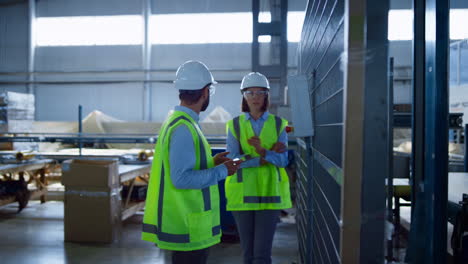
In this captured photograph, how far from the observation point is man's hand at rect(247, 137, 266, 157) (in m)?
2.39

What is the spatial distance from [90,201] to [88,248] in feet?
1.62

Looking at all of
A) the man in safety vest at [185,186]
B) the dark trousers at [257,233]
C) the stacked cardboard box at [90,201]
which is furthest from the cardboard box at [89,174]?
the man in safety vest at [185,186]

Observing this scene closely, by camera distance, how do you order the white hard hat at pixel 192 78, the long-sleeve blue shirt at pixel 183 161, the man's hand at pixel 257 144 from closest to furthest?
the long-sleeve blue shirt at pixel 183 161, the white hard hat at pixel 192 78, the man's hand at pixel 257 144

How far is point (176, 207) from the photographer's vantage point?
175 centimetres

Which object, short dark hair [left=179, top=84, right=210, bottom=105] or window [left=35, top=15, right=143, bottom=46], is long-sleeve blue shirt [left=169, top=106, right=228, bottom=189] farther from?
window [left=35, top=15, right=143, bottom=46]

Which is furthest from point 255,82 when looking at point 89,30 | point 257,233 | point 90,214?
point 89,30

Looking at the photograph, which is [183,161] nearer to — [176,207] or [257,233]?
[176,207]

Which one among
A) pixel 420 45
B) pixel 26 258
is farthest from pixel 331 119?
pixel 26 258

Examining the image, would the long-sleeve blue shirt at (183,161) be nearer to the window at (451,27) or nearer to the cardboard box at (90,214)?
the window at (451,27)

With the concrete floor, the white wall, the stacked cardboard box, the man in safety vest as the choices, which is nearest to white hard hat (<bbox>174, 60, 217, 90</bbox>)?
the man in safety vest

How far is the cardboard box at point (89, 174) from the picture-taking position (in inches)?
161

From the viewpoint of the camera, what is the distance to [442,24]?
109 cm

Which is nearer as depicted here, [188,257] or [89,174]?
[188,257]

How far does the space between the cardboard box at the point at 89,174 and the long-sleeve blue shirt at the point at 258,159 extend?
202 centimetres
